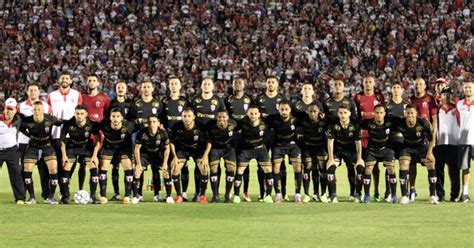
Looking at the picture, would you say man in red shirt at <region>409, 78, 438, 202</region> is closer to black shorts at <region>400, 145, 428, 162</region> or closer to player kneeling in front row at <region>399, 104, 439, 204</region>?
black shorts at <region>400, 145, 428, 162</region>

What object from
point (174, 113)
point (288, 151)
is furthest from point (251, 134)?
point (174, 113)

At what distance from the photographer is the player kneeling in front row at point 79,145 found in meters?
20.9

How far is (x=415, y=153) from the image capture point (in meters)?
21.3

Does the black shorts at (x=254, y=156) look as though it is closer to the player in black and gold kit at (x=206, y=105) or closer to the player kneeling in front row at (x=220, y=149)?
the player kneeling in front row at (x=220, y=149)

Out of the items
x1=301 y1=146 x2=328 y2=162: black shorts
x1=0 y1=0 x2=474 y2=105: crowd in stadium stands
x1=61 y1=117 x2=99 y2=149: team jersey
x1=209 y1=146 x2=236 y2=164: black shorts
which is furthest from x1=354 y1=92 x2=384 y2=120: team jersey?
x1=0 y1=0 x2=474 y2=105: crowd in stadium stands

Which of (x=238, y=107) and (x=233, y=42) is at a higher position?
(x=233, y=42)

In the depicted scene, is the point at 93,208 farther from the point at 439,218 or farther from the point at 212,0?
the point at 212,0

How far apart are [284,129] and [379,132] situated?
5.37ft

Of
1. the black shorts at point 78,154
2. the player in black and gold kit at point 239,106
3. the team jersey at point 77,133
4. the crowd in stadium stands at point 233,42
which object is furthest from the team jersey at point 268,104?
the crowd in stadium stands at point 233,42

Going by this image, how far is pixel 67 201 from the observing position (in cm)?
2094

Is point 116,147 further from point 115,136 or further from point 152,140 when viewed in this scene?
point 152,140

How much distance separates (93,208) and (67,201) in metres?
1.06

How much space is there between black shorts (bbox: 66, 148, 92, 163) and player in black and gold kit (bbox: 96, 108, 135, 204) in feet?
0.74

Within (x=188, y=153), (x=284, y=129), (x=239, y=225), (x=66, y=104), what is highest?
(x=66, y=104)
